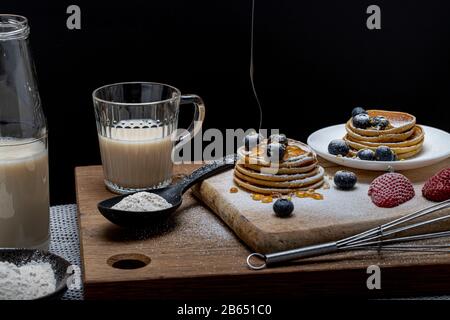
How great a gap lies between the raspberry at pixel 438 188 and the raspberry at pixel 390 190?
3 centimetres

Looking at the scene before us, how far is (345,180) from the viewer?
1818 mm

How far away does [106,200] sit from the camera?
1.75m

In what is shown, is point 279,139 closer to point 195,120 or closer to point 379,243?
point 195,120

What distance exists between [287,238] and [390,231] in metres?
0.19

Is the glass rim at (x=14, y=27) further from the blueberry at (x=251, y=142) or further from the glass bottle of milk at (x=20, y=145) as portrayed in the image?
the blueberry at (x=251, y=142)

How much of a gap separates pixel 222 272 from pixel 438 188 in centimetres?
50

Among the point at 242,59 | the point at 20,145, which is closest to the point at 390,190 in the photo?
the point at 20,145

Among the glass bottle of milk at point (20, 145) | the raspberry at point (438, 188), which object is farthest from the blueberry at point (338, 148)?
the glass bottle of milk at point (20, 145)

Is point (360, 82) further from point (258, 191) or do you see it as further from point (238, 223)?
point (238, 223)

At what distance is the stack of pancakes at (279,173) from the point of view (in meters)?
1.82

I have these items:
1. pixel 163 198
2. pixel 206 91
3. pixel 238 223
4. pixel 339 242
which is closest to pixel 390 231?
pixel 339 242

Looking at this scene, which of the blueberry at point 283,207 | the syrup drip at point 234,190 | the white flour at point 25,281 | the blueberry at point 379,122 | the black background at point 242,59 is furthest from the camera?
the black background at point 242,59

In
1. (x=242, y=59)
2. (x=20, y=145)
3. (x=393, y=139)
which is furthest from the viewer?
(x=242, y=59)

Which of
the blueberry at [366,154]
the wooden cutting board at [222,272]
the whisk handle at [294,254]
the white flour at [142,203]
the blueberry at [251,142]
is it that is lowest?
the wooden cutting board at [222,272]
